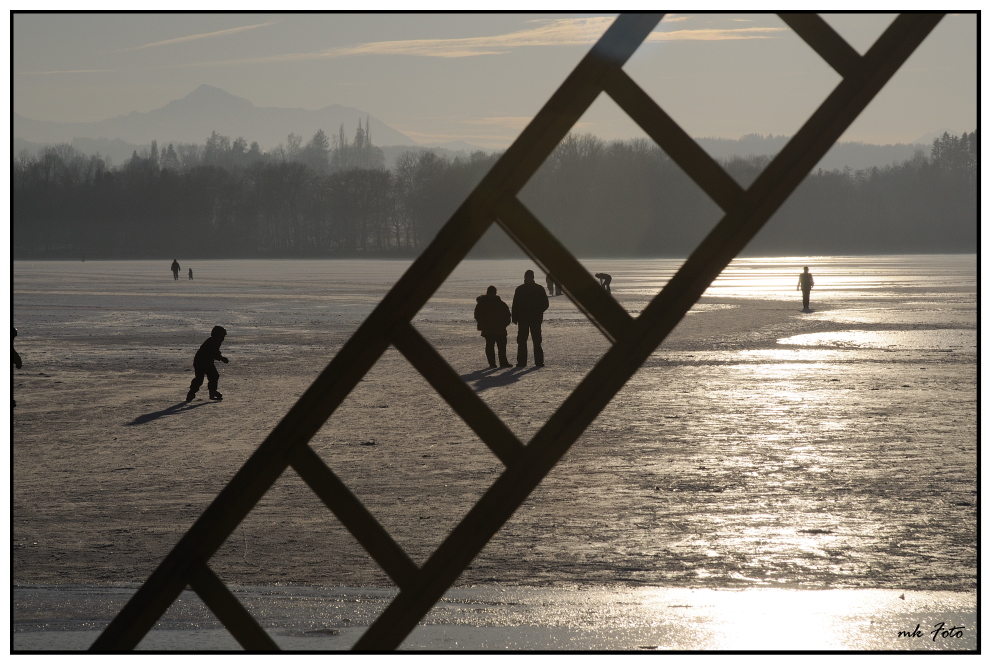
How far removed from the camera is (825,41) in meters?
1.74

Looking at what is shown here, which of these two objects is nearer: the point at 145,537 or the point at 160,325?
the point at 145,537

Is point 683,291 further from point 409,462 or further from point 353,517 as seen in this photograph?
point 409,462

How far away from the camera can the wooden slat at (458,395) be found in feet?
5.61

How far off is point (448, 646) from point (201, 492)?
3984mm

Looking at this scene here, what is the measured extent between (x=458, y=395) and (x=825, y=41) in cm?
91

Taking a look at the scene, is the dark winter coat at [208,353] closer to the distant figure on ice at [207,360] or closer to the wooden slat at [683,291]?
the distant figure on ice at [207,360]

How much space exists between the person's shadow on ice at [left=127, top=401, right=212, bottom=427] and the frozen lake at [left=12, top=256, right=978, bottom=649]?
41mm

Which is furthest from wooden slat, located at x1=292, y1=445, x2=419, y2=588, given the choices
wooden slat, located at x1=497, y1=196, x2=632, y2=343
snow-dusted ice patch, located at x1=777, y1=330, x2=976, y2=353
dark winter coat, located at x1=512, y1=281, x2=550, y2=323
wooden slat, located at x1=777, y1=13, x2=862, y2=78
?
snow-dusted ice patch, located at x1=777, y1=330, x2=976, y2=353

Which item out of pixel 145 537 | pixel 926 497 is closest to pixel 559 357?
pixel 926 497

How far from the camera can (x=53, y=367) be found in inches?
677

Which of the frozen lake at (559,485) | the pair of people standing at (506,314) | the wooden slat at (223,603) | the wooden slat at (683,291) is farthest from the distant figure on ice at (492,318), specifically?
the wooden slat at (683,291)

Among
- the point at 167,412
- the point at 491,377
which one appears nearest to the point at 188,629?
the point at 167,412

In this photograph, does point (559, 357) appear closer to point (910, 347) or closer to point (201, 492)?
point (910, 347)

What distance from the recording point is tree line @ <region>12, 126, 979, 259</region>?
14675 cm
